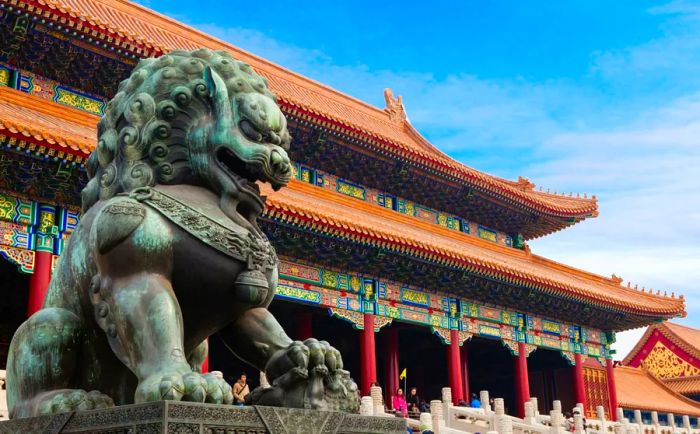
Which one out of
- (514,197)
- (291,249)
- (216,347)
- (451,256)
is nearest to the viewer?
(291,249)

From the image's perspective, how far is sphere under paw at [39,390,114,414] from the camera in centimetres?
295

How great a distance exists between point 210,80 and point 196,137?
26cm

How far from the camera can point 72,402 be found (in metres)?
2.95

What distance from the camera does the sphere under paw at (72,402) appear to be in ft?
9.66

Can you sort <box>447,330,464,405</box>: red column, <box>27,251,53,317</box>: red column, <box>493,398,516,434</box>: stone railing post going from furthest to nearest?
<box>447,330,464,405</box>: red column < <box>493,398,516,434</box>: stone railing post < <box>27,251,53,317</box>: red column

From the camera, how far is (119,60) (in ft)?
46.5

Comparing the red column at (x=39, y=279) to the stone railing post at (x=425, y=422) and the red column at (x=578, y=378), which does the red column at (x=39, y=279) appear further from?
the red column at (x=578, y=378)

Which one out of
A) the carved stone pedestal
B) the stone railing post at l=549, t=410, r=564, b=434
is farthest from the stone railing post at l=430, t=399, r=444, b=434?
the carved stone pedestal

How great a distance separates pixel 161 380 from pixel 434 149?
873 inches

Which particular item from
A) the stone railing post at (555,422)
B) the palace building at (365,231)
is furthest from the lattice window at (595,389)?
the stone railing post at (555,422)

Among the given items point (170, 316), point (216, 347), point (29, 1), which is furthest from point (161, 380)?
point (216, 347)

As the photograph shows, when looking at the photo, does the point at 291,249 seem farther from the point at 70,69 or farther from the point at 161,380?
the point at 161,380

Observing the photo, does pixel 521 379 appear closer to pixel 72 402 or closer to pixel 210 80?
pixel 210 80

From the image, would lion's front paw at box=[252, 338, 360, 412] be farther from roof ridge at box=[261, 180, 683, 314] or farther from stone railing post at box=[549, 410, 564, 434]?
stone railing post at box=[549, 410, 564, 434]
